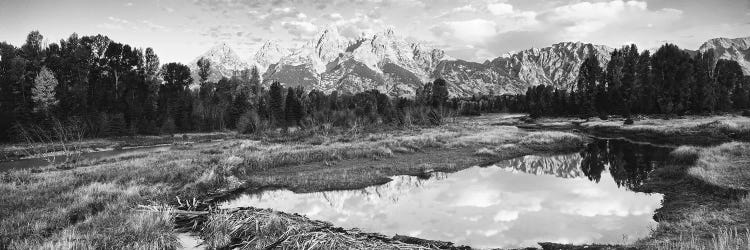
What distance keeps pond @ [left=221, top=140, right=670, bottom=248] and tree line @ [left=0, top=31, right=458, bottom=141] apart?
164ft

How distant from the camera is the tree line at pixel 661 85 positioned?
2928 inches

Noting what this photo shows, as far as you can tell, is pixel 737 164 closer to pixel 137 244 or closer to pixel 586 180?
pixel 586 180

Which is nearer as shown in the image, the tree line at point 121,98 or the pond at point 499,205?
the pond at point 499,205

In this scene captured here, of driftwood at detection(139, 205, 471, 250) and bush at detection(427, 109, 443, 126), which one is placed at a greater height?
bush at detection(427, 109, 443, 126)

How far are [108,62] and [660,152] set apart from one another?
10794cm

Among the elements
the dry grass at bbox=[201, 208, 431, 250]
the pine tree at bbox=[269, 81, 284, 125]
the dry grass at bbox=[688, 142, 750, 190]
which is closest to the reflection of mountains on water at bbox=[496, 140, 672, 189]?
the dry grass at bbox=[688, 142, 750, 190]

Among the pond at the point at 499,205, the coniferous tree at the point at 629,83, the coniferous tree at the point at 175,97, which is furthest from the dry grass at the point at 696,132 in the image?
the coniferous tree at the point at 175,97

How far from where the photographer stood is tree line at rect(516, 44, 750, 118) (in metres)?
74.4

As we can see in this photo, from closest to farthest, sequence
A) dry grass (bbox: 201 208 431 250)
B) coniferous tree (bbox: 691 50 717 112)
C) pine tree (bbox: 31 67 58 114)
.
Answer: dry grass (bbox: 201 208 431 250) → pine tree (bbox: 31 67 58 114) → coniferous tree (bbox: 691 50 717 112)

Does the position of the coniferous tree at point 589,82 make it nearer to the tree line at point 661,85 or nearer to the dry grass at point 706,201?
the tree line at point 661,85

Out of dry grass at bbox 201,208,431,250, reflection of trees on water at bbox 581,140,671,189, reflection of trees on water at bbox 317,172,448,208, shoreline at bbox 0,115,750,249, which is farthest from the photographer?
reflection of trees on water at bbox 581,140,671,189

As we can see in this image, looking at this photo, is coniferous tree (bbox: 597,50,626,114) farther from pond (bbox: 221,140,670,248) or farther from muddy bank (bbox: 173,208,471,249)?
muddy bank (bbox: 173,208,471,249)

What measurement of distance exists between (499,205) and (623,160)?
817 inches

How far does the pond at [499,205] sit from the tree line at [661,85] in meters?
59.0
